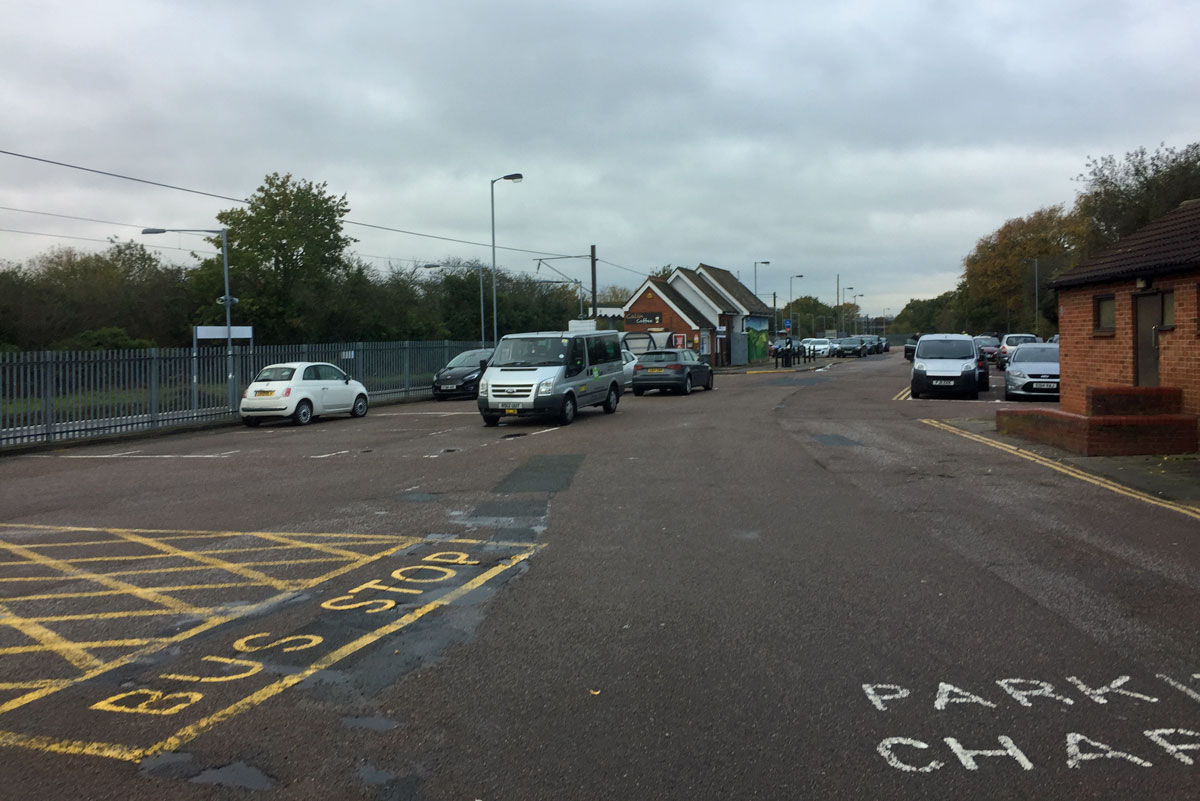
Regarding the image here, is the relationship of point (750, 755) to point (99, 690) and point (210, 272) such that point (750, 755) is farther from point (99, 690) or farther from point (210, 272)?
point (210, 272)

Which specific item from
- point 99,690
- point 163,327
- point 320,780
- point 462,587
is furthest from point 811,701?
point 163,327

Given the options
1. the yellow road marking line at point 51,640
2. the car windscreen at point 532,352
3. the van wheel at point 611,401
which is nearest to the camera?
the yellow road marking line at point 51,640

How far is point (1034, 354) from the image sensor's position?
2434 cm

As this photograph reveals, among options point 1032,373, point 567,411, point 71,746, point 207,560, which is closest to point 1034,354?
point 1032,373

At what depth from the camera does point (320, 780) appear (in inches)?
147

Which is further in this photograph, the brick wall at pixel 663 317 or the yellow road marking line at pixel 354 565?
the brick wall at pixel 663 317

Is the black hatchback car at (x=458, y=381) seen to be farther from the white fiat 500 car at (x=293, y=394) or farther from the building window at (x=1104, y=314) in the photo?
the building window at (x=1104, y=314)

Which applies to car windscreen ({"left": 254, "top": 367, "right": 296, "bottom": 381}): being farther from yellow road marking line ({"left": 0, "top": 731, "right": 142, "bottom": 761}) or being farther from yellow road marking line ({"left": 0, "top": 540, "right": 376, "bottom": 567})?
yellow road marking line ({"left": 0, "top": 731, "right": 142, "bottom": 761})

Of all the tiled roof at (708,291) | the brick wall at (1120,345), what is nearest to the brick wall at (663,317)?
the tiled roof at (708,291)

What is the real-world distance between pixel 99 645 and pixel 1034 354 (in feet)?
77.4

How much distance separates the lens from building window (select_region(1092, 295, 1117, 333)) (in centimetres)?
1670

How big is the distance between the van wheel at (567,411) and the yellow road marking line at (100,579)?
11.8m

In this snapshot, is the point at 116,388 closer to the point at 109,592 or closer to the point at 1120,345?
the point at 109,592

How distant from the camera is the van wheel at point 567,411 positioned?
1953 cm
